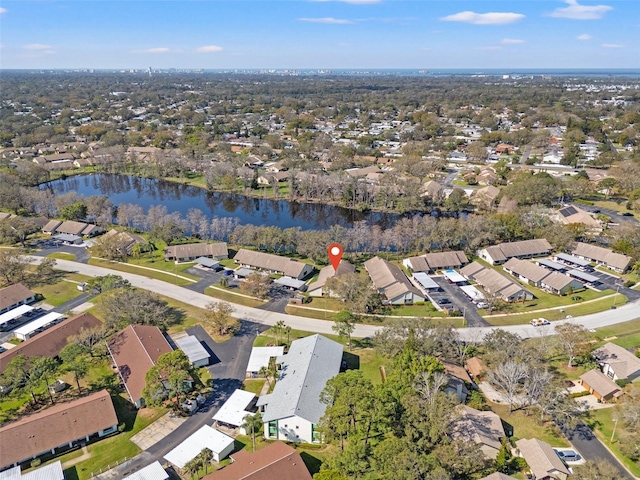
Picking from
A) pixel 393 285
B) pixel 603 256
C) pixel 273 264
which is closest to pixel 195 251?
pixel 273 264

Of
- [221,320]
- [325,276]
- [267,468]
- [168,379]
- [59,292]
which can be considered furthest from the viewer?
[325,276]

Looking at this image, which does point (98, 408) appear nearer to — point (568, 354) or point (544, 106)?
point (568, 354)

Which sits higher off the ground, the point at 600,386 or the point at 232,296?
the point at 600,386

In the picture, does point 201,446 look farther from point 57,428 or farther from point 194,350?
point 194,350

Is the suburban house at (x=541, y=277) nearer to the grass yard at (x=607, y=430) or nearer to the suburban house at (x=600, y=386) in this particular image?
the suburban house at (x=600, y=386)

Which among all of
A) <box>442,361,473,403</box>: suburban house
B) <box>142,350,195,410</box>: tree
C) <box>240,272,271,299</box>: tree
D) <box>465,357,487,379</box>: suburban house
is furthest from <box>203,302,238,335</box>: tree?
<box>465,357,487,379</box>: suburban house

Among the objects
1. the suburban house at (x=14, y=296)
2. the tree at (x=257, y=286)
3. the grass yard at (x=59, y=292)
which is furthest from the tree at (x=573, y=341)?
the suburban house at (x=14, y=296)

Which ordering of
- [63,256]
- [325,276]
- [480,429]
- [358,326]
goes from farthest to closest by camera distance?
[63,256] → [325,276] → [358,326] → [480,429]
